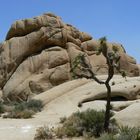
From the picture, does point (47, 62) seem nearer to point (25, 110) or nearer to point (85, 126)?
point (25, 110)

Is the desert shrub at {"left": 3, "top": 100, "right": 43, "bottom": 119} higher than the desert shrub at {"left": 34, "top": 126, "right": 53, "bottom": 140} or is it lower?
higher

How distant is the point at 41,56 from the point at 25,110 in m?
12.5

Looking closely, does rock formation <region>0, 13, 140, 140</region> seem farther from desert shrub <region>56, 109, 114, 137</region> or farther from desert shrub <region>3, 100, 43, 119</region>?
desert shrub <region>56, 109, 114, 137</region>

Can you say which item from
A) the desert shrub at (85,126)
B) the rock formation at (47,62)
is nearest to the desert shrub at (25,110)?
the rock formation at (47,62)

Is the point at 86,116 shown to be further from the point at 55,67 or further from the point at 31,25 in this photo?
the point at 31,25

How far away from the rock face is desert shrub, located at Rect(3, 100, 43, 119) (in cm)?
617

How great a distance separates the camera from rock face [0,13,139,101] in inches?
1491

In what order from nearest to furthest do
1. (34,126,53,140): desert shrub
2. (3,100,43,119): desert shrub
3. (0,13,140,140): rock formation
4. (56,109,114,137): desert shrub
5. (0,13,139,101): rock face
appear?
(34,126,53,140): desert shrub → (56,109,114,137): desert shrub → (3,100,43,119): desert shrub → (0,13,140,140): rock formation → (0,13,139,101): rock face

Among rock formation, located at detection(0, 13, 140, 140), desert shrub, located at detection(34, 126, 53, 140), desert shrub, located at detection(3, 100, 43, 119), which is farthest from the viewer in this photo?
rock formation, located at detection(0, 13, 140, 140)

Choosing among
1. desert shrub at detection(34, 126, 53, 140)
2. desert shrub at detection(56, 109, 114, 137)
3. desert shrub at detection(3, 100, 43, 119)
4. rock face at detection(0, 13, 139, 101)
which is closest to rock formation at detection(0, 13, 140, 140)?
rock face at detection(0, 13, 139, 101)

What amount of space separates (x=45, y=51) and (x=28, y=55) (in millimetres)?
2305

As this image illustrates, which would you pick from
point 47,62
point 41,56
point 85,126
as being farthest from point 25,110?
point 41,56

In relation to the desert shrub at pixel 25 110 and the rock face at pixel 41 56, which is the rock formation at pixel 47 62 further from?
the desert shrub at pixel 25 110

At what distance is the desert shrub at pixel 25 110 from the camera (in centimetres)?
2602
